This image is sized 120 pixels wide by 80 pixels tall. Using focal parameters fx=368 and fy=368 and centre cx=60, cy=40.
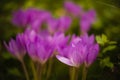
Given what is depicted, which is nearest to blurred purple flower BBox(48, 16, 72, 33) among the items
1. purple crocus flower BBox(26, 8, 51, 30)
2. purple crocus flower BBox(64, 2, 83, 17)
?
purple crocus flower BBox(26, 8, 51, 30)

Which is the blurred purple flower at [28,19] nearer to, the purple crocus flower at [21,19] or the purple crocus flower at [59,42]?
the purple crocus flower at [21,19]

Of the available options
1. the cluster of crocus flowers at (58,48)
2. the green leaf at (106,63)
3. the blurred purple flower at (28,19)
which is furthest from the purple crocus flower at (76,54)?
the blurred purple flower at (28,19)

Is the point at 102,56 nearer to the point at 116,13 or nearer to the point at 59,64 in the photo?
the point at 59,64

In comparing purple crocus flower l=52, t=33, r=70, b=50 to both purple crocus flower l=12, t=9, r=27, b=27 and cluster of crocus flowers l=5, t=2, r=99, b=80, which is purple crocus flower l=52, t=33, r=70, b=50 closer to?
cluster of crocus flowers l=5, t=2, r=99, b=80

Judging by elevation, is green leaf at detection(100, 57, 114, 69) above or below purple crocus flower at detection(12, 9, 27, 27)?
above

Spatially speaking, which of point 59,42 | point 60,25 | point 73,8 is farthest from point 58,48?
point 73,8

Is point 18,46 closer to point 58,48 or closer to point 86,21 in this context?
point 58,48
